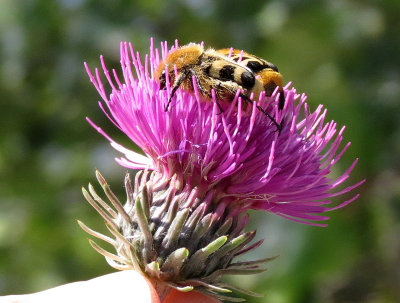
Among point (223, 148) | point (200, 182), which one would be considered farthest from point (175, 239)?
point (223, 148)

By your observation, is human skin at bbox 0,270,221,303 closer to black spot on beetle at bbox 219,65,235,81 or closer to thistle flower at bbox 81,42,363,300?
thistle flower at bbox 81,42,363,300

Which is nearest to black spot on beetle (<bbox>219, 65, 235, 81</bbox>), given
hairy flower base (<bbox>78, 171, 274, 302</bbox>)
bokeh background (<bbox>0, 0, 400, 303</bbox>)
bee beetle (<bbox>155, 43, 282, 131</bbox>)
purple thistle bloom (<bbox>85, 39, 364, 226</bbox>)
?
bee beetle (<bbox>155, 43, 282, 131</bbox>)

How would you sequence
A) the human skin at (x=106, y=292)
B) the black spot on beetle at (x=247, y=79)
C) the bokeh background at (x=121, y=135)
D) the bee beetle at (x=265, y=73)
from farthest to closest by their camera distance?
the bokeh background at (x=121, y=135), the bee beetle at (x=265, y=73), the black spot on beetle at (x=247, y=79), the human skin at (x=106, y=292)

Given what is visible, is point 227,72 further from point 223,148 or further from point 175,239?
point 175,239

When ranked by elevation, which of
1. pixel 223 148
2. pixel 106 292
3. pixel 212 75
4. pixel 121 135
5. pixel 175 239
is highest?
pixel 121 135

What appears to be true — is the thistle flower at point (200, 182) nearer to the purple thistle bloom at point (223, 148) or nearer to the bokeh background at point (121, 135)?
the purple thistle bloom at point (223, 148)

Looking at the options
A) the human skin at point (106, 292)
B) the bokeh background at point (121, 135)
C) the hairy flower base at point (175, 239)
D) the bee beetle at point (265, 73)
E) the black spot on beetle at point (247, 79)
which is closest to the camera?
the human skin at point (106, 292)

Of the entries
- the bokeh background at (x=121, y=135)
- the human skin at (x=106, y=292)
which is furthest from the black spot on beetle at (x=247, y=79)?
the bokeh background at (x=121, y=135)
